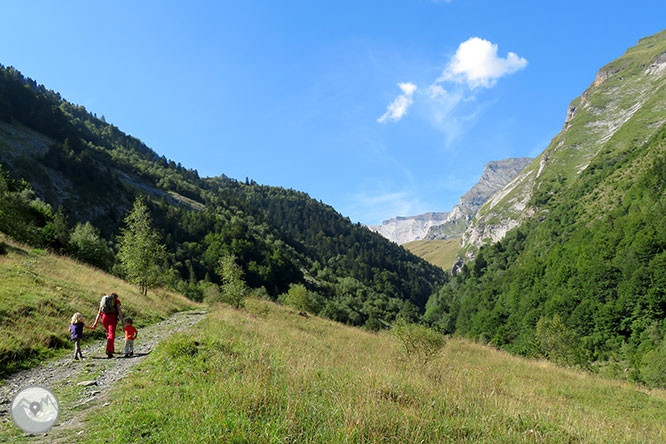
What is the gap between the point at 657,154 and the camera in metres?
109

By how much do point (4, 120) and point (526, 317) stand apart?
19680 centimetres

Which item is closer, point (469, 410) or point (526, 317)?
point (469, 410)

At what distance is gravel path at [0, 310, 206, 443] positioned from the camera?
18.2ft

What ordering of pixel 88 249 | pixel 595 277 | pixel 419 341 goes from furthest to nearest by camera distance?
pixel 595 277 < pixel 88 249 < pixel 419 341

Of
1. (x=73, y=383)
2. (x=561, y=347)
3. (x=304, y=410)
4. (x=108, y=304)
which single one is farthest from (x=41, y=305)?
(x=561, y=347)

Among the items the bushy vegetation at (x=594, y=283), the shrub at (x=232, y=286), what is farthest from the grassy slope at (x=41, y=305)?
the bushy vegetation at (x=594, y=283)

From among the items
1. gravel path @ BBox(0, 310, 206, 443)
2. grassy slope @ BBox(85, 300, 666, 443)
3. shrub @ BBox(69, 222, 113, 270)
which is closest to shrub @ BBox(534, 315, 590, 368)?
grassy slope @ BBox(85, 300, 666, 443)

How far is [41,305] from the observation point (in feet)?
44.7

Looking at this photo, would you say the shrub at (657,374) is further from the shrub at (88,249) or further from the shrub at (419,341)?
the shrub at (88,249)

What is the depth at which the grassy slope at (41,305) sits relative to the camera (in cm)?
1016

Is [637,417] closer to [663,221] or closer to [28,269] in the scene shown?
[28,269]

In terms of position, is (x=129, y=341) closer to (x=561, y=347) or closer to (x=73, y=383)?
(x=73, y=383)

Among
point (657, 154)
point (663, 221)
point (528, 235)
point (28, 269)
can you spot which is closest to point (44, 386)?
Result: point (28, 269)

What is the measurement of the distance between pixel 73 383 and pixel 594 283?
381 feet
